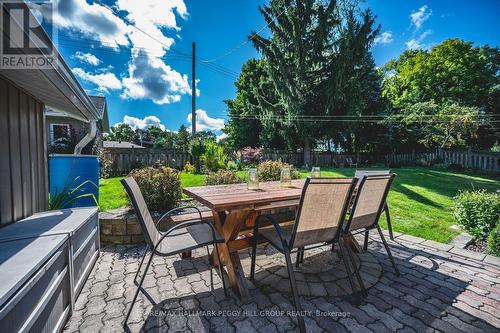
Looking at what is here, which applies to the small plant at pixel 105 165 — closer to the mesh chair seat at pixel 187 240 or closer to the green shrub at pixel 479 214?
the mesh chair seat at pixel 187 240

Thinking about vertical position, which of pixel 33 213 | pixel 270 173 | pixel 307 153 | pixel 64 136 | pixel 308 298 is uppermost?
pixel 64 136

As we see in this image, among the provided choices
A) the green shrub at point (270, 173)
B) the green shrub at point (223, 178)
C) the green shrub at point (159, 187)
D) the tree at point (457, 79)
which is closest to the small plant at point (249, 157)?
the green shrub at point (270, 173)

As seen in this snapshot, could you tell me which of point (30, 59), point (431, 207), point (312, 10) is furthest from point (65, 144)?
point (312, 10)

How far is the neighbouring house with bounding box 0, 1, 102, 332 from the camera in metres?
1.22

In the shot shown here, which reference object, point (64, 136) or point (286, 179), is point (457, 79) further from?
point (64, 136)

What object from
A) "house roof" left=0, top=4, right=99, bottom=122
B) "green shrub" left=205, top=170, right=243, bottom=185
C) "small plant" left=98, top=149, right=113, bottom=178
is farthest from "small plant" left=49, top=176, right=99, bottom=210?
"small plant" left=98, top=149, right=113, bottom=178

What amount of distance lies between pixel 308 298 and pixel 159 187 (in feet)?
8.27

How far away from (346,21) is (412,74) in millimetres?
12032

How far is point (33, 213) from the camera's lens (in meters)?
2.71

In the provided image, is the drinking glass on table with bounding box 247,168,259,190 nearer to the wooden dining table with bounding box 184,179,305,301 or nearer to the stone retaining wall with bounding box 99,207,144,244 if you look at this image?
the wooden dining table with bounding box 184,179,305,301

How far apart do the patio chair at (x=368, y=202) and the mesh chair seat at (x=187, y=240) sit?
4.22ft

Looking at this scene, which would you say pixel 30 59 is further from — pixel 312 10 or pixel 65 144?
pixel 312 10

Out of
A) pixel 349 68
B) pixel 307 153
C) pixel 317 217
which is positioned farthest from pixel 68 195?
pixel 349 68

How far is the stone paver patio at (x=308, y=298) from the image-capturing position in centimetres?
175
